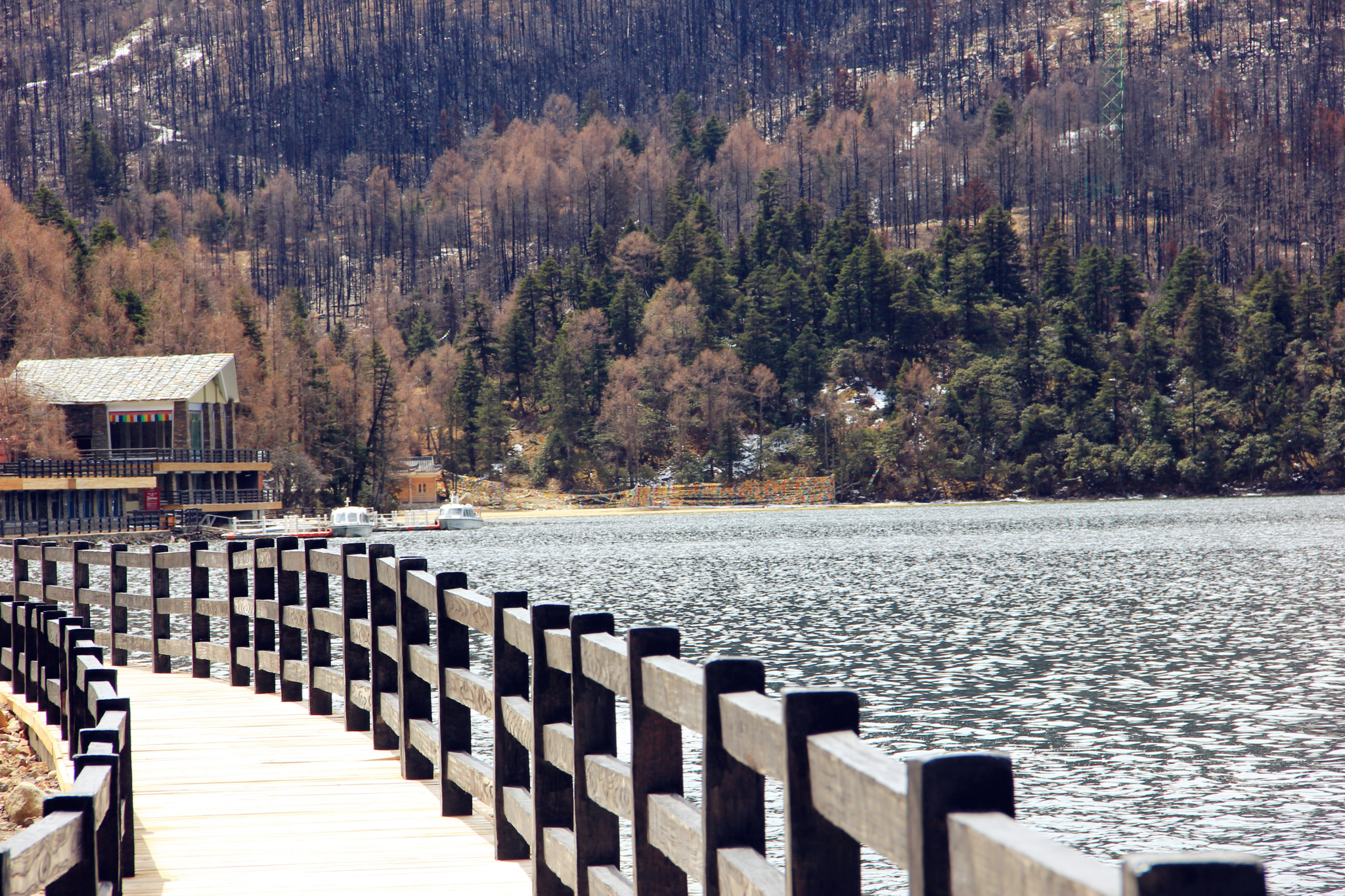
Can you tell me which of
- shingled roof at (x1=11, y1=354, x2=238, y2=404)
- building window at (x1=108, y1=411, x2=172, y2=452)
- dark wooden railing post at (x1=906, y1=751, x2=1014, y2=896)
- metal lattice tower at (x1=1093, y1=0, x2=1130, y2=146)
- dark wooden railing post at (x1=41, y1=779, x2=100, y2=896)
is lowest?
building window at (x1=108, y1=411, x2=172, y2=452)

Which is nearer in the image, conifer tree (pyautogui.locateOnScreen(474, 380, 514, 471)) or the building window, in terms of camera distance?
the building window

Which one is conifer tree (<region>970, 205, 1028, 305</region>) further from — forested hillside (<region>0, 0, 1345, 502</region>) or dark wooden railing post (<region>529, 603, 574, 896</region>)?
dark wooden railing post (<region>529, 603, 574, 896</region>)

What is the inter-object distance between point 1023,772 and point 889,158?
→ 497 feet

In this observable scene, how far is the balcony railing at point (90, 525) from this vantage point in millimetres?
54500

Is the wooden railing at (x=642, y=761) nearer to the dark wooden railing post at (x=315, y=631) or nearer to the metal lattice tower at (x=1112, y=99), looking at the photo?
the dark wooden railing post at (x=315, y=631)

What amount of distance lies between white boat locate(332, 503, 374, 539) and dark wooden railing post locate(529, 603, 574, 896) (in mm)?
66064

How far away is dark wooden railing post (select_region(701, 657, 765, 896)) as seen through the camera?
3.40m

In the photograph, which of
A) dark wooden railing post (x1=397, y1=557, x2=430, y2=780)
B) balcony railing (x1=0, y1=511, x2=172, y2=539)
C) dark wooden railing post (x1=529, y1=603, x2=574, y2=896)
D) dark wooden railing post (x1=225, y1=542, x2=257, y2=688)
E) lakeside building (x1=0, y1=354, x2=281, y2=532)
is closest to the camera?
dark wooden railing post (x1=529, y1=603, x2=574, y2=896)

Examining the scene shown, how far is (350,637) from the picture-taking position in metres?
8.66

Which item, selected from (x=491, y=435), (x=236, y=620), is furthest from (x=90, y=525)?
(x=236, y=620)

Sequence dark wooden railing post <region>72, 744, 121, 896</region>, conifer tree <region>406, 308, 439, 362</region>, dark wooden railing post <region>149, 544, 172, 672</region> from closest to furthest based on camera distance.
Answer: dark wooden railing post <region>72, 744, 121, 896</region> < dark wooden railing post <region>149, 544, 172, 672</region> < conifer tree <region>406, 308, 439, 362</region>

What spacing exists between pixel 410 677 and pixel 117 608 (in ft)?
20.5

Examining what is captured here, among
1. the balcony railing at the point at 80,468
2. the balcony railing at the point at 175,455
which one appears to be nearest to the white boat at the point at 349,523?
the balcony railing at the point at 175,455

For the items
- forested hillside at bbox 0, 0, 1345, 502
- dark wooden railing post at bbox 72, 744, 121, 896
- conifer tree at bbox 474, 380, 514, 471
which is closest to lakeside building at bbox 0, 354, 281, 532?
forested hillside at bbox 0, 0, 1345, 502
